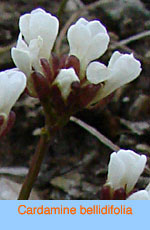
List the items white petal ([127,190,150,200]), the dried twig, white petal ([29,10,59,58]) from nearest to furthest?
white petal ([127,190,150,200]) → white petal ([29,10,59,58]) → the dried twig

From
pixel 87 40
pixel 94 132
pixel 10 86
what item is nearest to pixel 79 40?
pixel 87 40

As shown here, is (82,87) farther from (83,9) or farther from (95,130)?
(83,9)

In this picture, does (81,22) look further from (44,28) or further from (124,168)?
(124,168)

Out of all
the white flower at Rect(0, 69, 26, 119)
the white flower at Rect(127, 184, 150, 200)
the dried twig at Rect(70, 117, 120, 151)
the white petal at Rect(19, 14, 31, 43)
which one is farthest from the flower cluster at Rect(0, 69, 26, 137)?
the dried twig at Rect(70, 117, 120, 151)

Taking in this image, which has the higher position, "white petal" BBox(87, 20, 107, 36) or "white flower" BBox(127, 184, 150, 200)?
"white petal" BBox(87, 20, 107, 36)

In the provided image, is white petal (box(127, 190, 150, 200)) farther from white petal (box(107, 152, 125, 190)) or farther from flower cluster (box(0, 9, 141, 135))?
flower cluster (box(0, 9, 141, 135))

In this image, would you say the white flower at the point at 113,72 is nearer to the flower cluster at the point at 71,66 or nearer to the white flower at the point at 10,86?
the flower cluster at the point at 71,66
